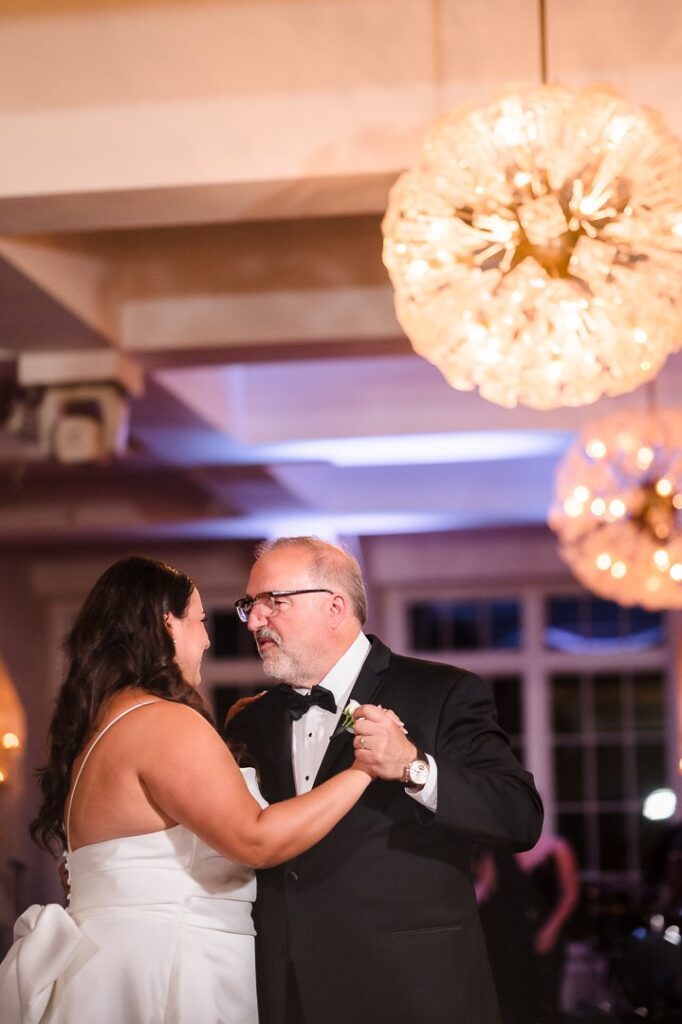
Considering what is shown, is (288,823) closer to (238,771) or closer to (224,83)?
(238,771)

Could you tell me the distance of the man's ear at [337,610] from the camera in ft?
8.84

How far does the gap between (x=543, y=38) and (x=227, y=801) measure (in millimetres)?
1954

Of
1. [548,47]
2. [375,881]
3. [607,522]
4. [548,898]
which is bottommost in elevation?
[548,898]

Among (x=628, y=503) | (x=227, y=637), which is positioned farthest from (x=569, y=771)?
(x=628, y=503)

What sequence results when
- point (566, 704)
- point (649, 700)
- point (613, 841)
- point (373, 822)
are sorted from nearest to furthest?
point (373, 822) < point (613, 841) < point (649, 700) < point (566, 704)

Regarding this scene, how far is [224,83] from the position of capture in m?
3.52

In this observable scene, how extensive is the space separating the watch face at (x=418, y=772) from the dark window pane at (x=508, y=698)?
9301 mm

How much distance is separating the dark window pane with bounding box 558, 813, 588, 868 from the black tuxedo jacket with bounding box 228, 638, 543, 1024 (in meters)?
9.00

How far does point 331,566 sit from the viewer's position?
2717 mm

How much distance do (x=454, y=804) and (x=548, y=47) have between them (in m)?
1.99

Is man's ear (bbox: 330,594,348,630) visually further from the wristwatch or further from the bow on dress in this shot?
the bow on dress

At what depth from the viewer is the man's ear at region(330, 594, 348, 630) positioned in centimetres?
270

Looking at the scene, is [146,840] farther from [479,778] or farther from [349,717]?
[479,778]

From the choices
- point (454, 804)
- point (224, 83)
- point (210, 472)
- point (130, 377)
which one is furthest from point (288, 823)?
point (210, 472)
